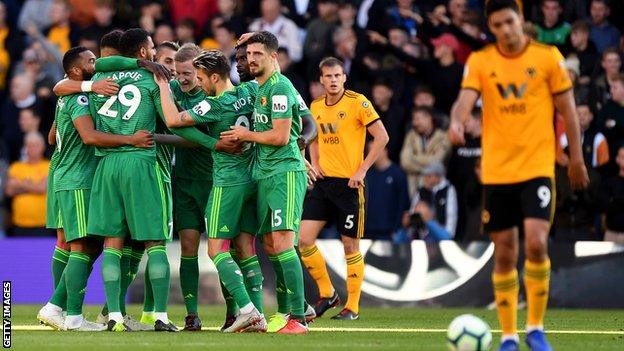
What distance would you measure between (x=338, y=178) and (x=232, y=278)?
3.69 meters

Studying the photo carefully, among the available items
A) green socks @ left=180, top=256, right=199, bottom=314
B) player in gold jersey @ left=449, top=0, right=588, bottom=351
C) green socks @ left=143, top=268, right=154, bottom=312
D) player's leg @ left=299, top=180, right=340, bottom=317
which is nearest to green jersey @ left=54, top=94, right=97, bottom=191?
green socks @ left=143, top=268, right=154, bottom=312

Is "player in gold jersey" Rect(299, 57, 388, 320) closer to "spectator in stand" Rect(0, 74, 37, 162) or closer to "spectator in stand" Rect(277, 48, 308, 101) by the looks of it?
"spectator in stand" Rect(277, 48, 308, 101)

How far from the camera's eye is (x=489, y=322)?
47.3 ft

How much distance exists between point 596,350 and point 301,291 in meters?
2.62

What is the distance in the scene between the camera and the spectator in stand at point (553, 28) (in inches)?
779

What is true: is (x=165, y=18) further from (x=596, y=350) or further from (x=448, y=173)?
(x=596, y=350)

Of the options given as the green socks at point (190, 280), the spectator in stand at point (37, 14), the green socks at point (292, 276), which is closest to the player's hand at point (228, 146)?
the green socks at point (292, 276)

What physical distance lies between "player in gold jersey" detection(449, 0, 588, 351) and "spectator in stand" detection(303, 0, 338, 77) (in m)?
10.6

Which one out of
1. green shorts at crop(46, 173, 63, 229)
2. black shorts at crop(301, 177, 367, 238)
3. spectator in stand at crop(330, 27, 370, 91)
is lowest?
black shorts at crop(301, 177, 367, 238)

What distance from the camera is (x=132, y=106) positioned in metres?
12.1

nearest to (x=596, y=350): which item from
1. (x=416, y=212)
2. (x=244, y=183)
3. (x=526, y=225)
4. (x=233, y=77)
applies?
(x=526, y=225)

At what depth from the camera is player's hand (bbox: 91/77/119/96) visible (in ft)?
39.7

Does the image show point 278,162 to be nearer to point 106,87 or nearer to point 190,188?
point 190,188

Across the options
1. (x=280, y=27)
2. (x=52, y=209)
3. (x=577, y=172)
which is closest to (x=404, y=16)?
(x=280, y=27)
